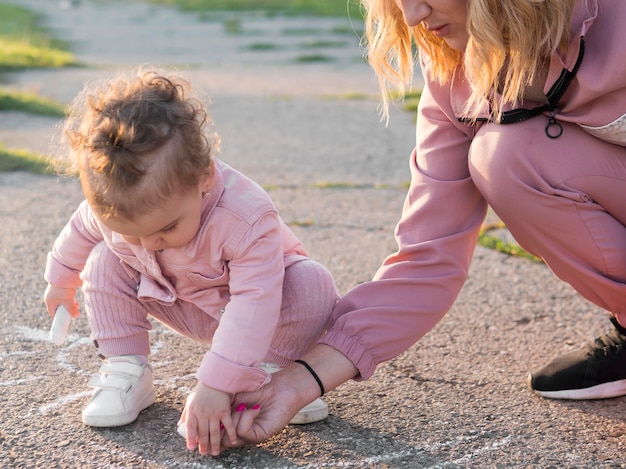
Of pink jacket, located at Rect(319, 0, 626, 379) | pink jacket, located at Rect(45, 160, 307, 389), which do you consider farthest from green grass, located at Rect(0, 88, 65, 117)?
pink jacket, located at Rect(319, 0, 626, 379)

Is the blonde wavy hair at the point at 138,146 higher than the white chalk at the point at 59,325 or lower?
higher

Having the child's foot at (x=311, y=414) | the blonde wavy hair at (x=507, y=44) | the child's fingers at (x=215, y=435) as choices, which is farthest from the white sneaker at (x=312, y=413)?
the blonde wavy hair at (x=507, y=44)

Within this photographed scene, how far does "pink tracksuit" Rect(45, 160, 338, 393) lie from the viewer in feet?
5.99

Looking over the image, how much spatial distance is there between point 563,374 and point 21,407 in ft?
4.04

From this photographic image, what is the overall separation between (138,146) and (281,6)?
14303mm

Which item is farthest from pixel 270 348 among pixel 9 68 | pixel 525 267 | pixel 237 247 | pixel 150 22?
pixel 150 22

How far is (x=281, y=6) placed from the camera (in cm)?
1552

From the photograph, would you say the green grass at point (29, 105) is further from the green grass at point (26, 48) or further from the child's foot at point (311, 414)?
the child's foot at point (311, 414)

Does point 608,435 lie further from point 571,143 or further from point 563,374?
point 571,143

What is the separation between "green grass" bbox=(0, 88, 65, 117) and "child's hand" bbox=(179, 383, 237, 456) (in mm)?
4031

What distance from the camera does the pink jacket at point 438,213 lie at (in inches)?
75.8

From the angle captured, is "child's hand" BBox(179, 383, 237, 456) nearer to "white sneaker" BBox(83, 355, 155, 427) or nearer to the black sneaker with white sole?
"white sneaker" BBox(83, 355, 155, 427)

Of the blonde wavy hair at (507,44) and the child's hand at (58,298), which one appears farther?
the child's hand at (58,298)

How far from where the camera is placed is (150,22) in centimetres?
1447
